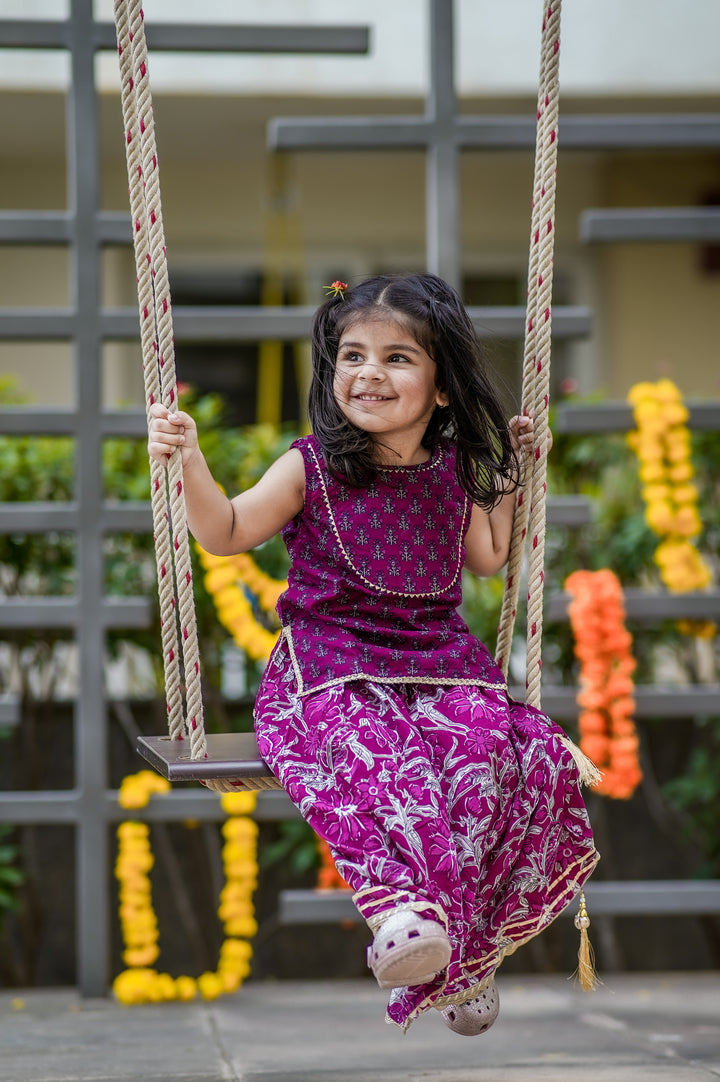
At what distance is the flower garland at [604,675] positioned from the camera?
11.6ft

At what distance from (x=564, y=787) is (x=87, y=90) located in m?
2.39

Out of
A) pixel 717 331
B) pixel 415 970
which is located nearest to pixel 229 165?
pixel 717 331

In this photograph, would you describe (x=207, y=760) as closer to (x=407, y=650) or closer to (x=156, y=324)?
(x=407, y=650)

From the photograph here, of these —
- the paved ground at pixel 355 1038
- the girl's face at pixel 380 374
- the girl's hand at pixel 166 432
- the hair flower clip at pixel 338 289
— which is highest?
the hair flower clip at pixel 338 289

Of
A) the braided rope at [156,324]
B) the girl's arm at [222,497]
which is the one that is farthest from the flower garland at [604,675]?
the braided rope at [156,324]

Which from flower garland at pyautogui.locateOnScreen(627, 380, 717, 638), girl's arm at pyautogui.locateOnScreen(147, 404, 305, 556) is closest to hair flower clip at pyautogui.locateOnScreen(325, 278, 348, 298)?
girl's arm at pyautogui.locateOnScreen(147, 404, 305, 556)

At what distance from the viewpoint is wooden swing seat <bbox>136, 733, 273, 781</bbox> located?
2062mm

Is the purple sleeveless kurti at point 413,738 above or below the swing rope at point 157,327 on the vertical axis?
below

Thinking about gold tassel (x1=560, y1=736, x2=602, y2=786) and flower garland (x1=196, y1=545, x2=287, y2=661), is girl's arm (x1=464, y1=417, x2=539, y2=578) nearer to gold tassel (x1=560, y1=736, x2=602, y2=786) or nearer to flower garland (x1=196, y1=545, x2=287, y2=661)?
gold tassel (x1=560, y1=736, x2=602, y2=786)

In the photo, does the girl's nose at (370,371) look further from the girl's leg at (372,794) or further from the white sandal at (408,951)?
the white sandal at (408,951)

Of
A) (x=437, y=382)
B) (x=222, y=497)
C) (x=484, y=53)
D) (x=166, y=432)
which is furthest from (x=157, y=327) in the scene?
(x=484, y=53)

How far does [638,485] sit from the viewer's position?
13.4ft

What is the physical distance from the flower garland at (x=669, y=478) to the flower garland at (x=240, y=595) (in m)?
1.09

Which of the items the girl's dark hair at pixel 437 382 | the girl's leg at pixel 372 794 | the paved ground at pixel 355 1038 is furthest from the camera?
the paved ground at pixel 355 1038
